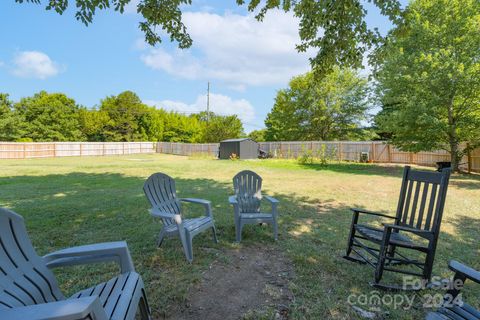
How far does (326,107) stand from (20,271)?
29.7m

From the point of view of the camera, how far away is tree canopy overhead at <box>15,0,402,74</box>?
4242mm

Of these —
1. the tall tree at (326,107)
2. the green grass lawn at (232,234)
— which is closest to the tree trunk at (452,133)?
the green grass lawn at (232,234)

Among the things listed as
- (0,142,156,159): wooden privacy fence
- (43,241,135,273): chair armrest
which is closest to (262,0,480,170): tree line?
(43,241,135,273): chair armrest

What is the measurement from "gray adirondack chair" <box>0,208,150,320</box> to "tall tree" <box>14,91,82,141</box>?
33523 mm

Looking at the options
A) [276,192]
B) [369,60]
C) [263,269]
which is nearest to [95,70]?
[276,192]

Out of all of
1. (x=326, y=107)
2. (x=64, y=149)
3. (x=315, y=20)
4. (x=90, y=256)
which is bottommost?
(x=64, y=149)

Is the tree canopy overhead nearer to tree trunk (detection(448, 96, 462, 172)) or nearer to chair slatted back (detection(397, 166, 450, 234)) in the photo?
chair slatted back (detection(397, 166, 450, 234))

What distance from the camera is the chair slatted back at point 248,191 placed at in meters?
4.23

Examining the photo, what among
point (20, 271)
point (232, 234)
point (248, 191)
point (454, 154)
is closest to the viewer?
point (20, 271)

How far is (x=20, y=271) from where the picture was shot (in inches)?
63.4

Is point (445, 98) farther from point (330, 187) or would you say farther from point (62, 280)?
point (62, 280)

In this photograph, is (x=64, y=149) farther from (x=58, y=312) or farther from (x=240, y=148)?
(x=58, y=312)

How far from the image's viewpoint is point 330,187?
27.7 feet

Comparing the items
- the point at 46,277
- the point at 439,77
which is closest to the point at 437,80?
the point at 439,77
